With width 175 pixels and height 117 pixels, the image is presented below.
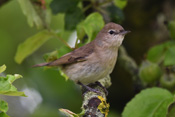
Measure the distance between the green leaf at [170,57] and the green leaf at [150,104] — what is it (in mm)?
343

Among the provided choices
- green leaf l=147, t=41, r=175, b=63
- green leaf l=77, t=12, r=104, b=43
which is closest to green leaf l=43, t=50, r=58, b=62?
green leaf l=77, t=12, r=104, b=43

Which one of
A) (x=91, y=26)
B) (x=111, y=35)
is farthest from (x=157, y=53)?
(x=91, y=26)

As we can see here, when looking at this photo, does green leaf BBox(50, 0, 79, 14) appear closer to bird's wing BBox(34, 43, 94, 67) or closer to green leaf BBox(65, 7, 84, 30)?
green leaf BBox(65, 7, 84, 30)

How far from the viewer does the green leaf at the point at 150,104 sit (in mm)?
3500

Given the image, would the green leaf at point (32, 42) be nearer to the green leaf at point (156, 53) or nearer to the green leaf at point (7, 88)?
the green leaf at point (156, 53)

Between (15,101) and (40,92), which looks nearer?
(40,92)

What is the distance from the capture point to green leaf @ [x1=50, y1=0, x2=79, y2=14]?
4.25 meters

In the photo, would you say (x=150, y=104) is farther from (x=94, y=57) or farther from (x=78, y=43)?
(x=78, y=43)

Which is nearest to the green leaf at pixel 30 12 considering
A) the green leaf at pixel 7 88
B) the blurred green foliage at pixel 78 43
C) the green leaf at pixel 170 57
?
the blurred green foliage at pixel 78 43

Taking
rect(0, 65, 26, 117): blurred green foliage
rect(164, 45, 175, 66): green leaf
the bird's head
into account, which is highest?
the bird's head

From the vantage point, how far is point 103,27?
156 inches

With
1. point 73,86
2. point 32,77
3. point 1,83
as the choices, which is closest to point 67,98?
point 73,86

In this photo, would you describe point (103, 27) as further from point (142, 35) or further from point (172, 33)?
point (142, 35)

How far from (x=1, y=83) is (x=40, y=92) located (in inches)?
116
